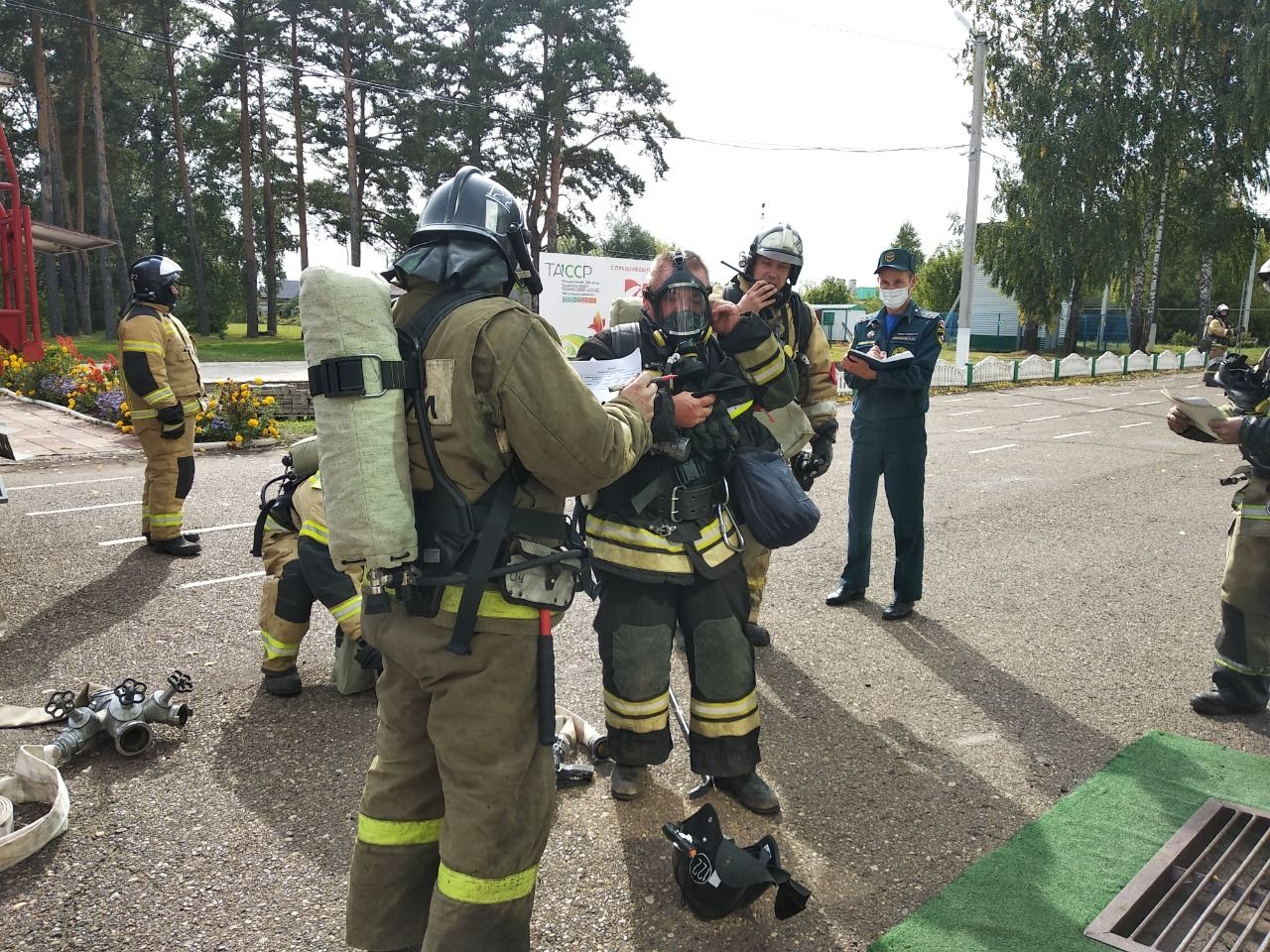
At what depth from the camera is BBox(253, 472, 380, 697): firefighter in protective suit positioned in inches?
158

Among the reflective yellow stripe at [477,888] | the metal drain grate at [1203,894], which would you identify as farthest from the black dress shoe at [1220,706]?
the reflective yellow stripe at [477,888]

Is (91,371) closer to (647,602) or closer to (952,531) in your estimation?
(952,531)

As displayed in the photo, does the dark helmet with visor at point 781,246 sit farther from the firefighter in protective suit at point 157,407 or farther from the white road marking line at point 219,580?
the firefighter in protective suit at point 157,407

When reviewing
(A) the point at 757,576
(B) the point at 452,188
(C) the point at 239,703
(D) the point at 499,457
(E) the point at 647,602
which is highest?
(B) the point at 452,188

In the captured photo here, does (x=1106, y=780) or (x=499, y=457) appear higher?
(x=499, y=457)

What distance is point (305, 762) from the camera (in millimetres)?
3707

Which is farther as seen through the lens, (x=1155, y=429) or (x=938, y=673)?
(x=1155, y=429)

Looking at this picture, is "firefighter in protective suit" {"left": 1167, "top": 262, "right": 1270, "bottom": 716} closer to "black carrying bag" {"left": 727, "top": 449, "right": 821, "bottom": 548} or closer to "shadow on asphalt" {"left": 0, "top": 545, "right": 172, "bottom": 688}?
"black carrying bag" {"left": 727, "top": 449, "right": 821, "bottom": 548}

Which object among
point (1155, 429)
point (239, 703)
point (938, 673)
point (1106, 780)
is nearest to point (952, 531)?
point (938, 673)

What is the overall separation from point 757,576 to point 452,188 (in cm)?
291

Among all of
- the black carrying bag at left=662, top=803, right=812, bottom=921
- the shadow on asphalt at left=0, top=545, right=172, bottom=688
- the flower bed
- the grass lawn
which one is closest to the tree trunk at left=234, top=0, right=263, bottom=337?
the grass lawn

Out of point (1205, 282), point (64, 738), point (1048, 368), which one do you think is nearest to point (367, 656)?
point (64, 738)

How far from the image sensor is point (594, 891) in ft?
9.45

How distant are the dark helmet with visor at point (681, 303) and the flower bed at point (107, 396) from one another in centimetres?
768
